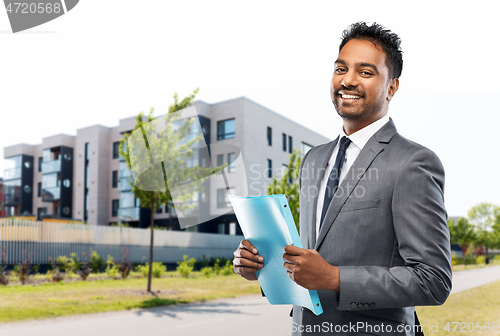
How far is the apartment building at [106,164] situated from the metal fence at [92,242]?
542cm

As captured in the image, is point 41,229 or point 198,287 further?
point 41,229

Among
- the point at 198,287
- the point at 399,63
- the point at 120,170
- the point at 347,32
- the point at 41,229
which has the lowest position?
the point at 198,287

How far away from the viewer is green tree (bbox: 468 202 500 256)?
151 feet

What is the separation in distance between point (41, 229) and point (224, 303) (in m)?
11.1

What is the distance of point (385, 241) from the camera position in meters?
1.59

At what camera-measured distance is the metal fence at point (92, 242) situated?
18.8m

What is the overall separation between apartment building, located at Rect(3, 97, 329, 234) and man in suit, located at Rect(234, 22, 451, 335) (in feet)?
105

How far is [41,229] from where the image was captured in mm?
A: 19953

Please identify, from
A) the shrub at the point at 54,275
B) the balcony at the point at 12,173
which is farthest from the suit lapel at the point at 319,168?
the balcony at the point at 12,173

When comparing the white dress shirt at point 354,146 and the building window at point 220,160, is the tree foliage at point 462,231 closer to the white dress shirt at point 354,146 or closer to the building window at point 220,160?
the building window at point 220,160

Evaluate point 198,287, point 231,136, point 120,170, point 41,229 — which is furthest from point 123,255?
point 120,170

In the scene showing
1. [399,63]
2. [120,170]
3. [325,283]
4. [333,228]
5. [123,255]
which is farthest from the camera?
[120,170]

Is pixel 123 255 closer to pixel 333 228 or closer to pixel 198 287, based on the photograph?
pixel 198 287

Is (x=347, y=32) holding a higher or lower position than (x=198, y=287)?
higher
